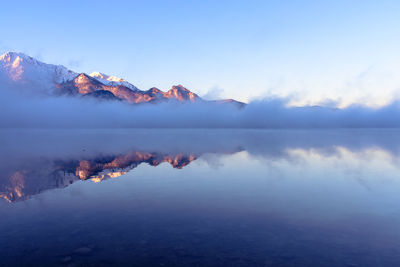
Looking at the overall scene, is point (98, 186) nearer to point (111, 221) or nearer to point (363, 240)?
point (111, 221)

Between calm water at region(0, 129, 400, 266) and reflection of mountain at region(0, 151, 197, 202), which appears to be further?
reflection of mountain at region(0, 151, 197, 202)

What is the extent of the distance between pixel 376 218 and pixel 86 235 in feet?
68.6

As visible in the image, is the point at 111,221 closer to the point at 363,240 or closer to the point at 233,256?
the point at 233,256

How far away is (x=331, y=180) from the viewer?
34031 millimetres

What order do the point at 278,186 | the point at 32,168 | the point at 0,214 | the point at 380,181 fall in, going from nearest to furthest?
the point at 0,214
the point at 278,186
the point at 380,181
the point at 32,168

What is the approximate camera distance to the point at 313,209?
2161cm

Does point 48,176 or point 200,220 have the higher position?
point 200,220

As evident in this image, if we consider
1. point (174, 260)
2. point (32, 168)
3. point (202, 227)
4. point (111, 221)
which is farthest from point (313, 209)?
point (32, 168)

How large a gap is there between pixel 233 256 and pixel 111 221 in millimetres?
9858

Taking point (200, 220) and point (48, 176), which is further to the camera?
point (48, 176)

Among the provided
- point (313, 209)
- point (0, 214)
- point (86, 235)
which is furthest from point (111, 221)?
point (313, 209)

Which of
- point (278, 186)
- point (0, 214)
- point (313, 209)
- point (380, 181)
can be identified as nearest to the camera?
point (0, 214)

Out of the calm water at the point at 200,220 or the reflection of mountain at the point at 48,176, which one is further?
the reflection of mountain at the point at 48,176

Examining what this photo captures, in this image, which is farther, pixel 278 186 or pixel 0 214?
pixel 278 186
